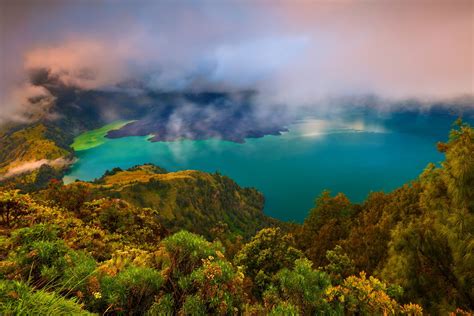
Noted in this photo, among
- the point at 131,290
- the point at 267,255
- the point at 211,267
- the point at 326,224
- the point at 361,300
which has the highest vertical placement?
the point at 211,267

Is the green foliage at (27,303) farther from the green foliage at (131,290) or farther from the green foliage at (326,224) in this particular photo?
the green foliage at (326,224)

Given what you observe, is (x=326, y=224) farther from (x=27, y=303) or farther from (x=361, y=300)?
(x=27, y=303)

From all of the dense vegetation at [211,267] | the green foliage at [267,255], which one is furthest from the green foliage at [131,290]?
the green foliage at [267,255]

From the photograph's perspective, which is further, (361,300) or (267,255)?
(267,255)

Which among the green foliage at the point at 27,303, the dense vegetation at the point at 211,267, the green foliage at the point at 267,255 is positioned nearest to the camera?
the green foliage at the point at 27,303

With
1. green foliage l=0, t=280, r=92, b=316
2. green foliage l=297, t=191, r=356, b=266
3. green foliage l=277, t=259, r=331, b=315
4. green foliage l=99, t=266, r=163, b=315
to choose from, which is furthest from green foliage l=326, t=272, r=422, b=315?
green foliage l=297, t=191, r=356, b=266

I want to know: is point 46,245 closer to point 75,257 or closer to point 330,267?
point 75,257

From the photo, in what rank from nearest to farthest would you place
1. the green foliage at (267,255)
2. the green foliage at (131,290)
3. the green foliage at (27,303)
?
the green foliage at (27,303) < the green foliage at (131,290) < the green foliage at (267,255)

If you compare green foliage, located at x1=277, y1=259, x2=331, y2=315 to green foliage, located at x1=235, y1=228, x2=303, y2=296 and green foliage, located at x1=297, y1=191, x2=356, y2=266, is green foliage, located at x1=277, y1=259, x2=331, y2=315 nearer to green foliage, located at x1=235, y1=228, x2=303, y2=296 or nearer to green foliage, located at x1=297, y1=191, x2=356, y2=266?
green foliage, located at x1=235, y1=228, x2=303, y2=296

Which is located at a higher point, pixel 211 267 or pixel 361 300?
pixel 211 267

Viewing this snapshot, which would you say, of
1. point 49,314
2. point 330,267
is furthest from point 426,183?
point 49,314

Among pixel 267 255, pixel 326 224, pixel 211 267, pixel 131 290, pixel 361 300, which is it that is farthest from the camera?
pixel 326 224

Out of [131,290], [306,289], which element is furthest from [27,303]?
[306,289]

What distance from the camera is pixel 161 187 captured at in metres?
180
